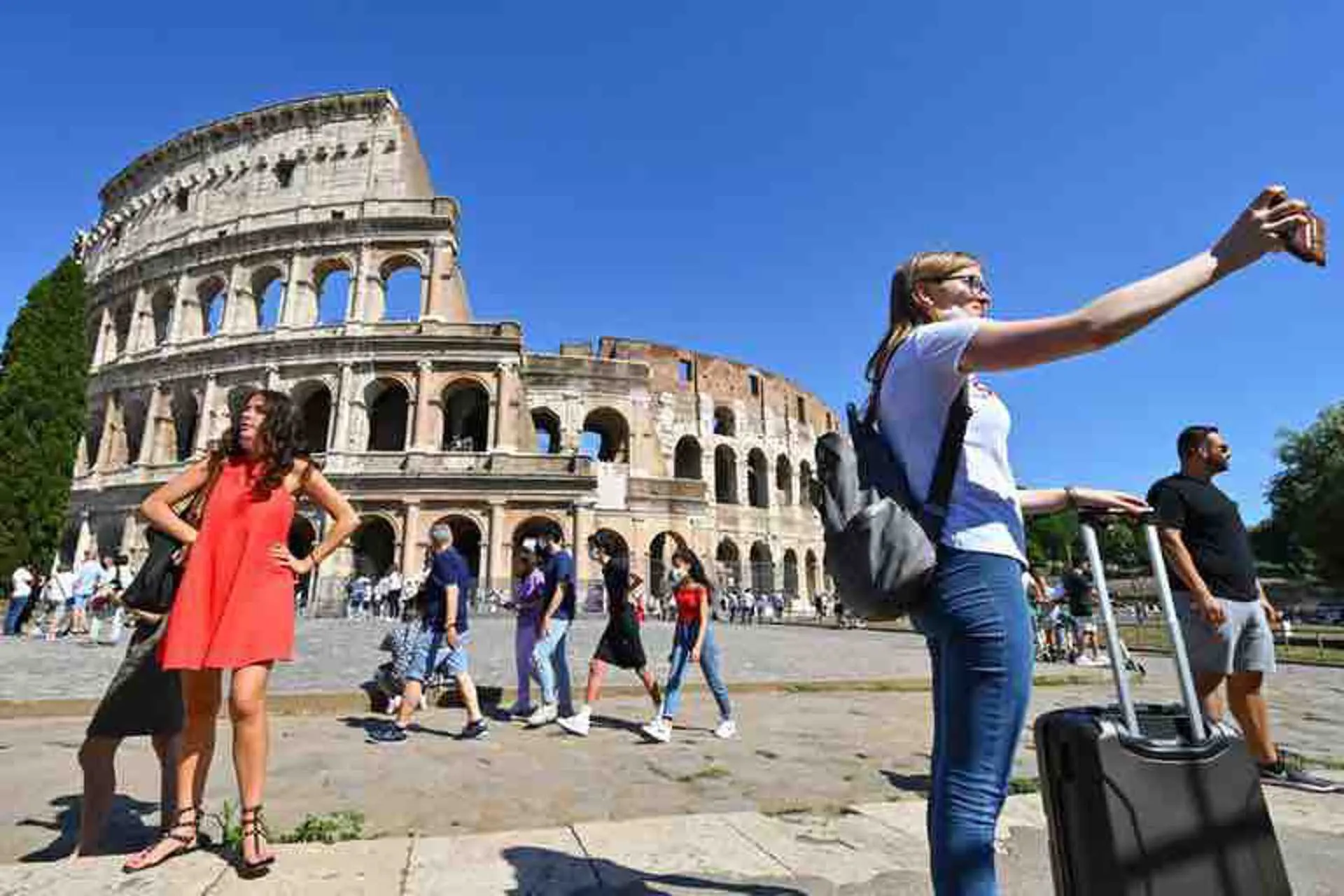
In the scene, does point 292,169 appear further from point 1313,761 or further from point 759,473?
point 1313,761

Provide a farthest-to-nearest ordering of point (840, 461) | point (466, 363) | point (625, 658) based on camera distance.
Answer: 1. point (466, 363)
2. point (625, 658)
3. point (840, 461)

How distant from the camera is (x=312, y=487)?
9.48 feet

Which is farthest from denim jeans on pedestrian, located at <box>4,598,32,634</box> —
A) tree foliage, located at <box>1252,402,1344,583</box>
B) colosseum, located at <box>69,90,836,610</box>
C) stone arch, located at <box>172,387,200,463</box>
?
tree foliage, located at <box>1252,402,1344,583</box>

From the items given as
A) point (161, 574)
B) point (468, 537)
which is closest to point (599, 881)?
point (161, 574)

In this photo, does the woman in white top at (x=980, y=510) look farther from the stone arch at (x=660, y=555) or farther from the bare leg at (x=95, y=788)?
the stone arch at (x=660, y=555)

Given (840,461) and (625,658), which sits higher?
(840,461)

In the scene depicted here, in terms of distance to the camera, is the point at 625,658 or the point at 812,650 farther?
the point at 812,650

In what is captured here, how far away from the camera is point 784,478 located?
36125mm

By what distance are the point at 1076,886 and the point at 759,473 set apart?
111ft

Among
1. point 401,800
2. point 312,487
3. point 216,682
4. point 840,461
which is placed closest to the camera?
point 840,461

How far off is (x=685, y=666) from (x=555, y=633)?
125 cm

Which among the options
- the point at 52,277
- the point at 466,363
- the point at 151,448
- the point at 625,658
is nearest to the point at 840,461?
the point at 625,658

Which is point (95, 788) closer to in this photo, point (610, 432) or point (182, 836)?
point (182, 836)

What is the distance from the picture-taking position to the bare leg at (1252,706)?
11.5ft
